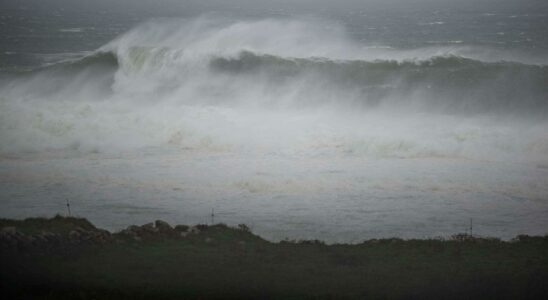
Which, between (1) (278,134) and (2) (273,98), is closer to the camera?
(1) (278,134)

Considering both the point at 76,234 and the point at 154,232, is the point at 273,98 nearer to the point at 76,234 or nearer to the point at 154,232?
the point at 154,232

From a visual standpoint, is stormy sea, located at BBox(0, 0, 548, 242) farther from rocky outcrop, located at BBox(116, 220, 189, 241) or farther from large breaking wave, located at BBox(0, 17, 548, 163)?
rocky outcrop, located at BBox(116, 220, 189, 241)

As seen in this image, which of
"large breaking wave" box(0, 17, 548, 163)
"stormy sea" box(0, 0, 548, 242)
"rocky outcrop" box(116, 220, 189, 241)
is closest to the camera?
"rocky outcrop" box(116, 220, 189, 241)

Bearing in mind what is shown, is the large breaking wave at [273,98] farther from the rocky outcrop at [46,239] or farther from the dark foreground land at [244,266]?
the rocky outcrop at [46,239]

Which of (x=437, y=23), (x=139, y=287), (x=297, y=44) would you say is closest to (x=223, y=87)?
(x=297, y=44)

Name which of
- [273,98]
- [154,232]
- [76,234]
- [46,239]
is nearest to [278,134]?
[273,98]

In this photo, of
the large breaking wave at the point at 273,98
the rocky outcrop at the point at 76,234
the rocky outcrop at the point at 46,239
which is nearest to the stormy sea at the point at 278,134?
the large breaking wave at the point at 273,98

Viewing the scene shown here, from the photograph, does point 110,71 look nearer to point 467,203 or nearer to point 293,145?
point 293,145

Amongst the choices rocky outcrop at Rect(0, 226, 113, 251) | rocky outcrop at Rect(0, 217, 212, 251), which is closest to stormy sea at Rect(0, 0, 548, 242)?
rocky outcrop at Rect(0, 217, 212, 251)
